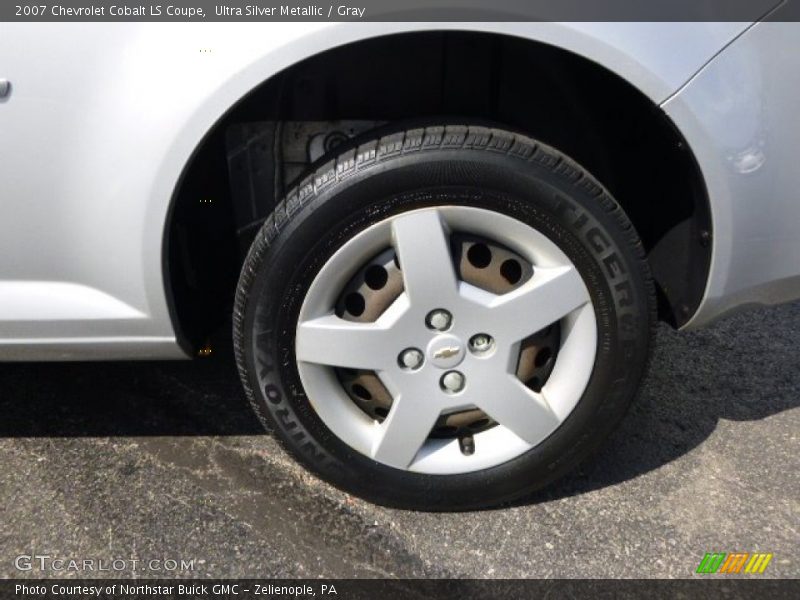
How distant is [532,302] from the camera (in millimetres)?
1788

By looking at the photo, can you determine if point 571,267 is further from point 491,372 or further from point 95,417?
point 95,417

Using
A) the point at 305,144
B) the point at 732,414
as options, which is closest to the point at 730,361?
the point at 732,414

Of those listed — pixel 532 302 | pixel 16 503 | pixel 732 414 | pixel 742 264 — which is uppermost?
pixel 742 264

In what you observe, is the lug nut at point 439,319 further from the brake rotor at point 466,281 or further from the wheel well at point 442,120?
the wheel well at point 442,120

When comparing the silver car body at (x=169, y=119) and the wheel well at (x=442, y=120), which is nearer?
Answer: the silver car body at (x=169, y=119)

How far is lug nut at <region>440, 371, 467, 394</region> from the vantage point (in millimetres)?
1848

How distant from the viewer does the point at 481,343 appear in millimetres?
1827

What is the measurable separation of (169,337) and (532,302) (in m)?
0.81

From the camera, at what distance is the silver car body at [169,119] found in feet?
5.13

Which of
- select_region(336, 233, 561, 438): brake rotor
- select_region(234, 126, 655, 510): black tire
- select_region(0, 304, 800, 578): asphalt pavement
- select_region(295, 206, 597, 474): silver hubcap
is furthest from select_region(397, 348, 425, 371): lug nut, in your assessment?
select_region(0, 304, 800, 578): asphalt pavement
